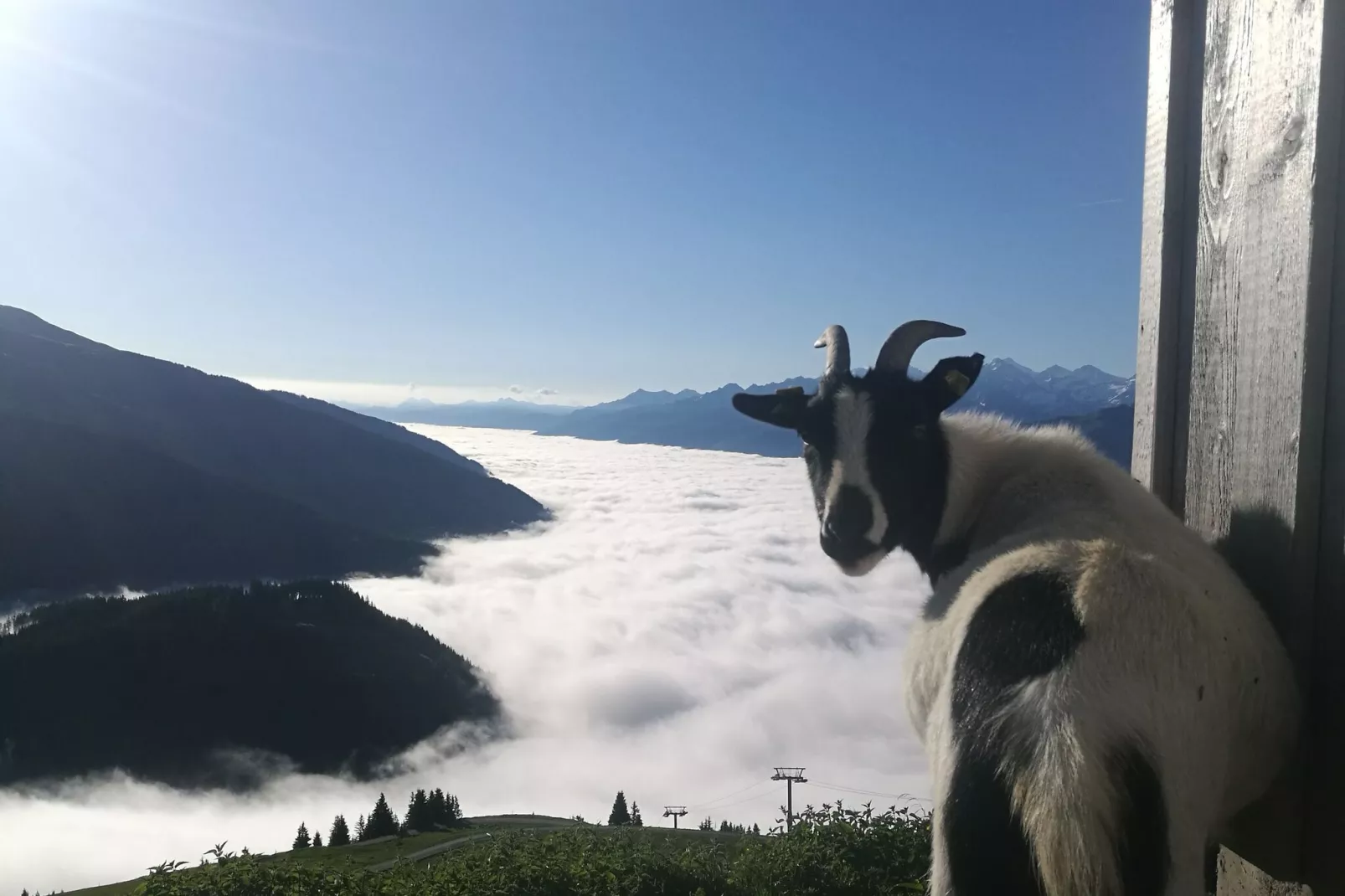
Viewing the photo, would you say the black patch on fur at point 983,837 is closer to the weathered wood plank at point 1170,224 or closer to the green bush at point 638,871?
the weathered wood plank at point 1170,224

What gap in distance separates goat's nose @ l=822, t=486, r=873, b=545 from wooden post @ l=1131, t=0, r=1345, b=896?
5.00ft

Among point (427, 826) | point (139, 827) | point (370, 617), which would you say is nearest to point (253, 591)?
point (370, 617)

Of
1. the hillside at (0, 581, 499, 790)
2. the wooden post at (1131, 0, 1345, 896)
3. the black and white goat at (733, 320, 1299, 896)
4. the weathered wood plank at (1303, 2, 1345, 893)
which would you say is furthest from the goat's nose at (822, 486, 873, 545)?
the hillside at (0, 581, 499, 790)

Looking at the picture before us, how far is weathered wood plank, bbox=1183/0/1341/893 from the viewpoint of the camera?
277 centimetres

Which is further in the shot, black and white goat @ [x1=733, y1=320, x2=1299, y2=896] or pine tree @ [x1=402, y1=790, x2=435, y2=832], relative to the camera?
pine tree @ [x1=402, y1=790, x2=435, y2=832]

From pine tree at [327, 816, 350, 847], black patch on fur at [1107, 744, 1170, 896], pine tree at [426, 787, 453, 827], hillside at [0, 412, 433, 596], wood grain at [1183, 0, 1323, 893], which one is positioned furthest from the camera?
hillside at [0, 412, 433, 596]

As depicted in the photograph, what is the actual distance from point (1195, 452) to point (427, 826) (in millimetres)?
98171

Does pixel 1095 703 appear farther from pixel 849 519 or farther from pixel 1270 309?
pixel 849 519

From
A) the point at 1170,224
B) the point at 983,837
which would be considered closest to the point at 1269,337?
the point at 1170,224

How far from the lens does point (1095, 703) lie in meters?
2.26

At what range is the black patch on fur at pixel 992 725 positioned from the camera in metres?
2.28

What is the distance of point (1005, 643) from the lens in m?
2.53

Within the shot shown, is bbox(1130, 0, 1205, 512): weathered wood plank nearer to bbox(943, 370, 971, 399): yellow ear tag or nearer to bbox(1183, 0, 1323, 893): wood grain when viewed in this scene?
bbox(1183, 0, 1323, 893): wood grain

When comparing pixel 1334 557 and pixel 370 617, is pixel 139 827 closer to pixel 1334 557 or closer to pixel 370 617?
pixel 370 617
